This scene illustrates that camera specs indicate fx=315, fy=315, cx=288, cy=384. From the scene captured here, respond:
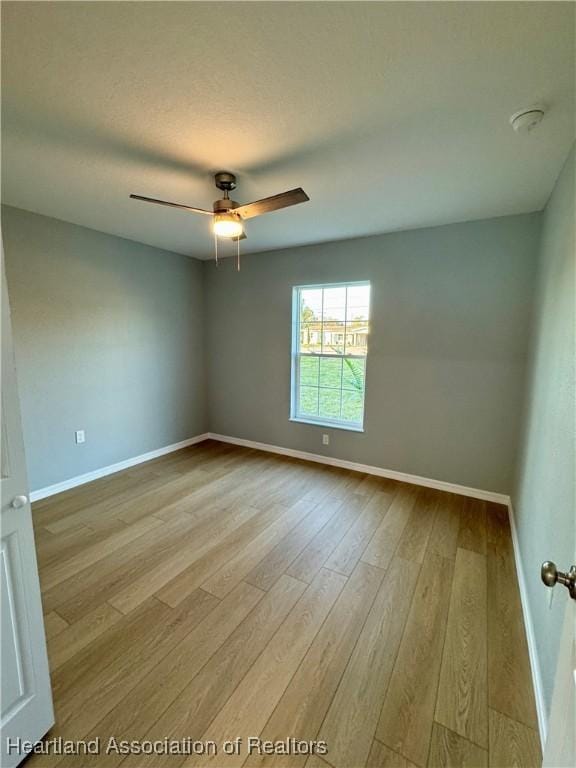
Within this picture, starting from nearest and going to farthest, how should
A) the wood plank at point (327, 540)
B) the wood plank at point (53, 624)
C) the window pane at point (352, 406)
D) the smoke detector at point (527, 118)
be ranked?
1. the smoke detector at point (527, 118)
2. the wood plank at point (53, 624)
3. the wood plank at point (327, 540)
4. the window pane at point (352, 406)

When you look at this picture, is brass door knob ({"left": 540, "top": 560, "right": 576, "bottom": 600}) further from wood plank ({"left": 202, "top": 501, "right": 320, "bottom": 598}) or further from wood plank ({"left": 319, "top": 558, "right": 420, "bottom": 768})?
wood plank ({"left": 202, "top": 501, "right": 320, "bottom": 598})

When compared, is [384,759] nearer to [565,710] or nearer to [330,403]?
[565,710]

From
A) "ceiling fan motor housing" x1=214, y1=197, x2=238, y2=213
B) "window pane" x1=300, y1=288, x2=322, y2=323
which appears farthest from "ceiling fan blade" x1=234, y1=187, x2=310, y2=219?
"window pane" x1=300, y1=288, x2=322, y2=323

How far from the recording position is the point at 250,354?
416 centimetres

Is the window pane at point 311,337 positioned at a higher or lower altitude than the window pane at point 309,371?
higher

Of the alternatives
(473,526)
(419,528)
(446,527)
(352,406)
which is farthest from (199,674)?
(352,406)

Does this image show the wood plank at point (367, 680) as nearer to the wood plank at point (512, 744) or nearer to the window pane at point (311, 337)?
the wood plank at point (512, 744)

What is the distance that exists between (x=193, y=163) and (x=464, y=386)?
2786mm

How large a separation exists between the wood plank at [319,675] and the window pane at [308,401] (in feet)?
7.01

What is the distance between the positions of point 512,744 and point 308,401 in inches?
119

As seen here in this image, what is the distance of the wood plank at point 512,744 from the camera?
3.71ft

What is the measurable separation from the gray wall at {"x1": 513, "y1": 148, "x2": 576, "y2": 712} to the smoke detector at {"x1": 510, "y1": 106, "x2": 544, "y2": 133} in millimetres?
399

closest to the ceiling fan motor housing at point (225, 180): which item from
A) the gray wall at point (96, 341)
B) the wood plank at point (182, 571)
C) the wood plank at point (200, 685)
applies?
the gray wall at point (96, 341)

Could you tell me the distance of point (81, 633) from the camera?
63.0 inches
